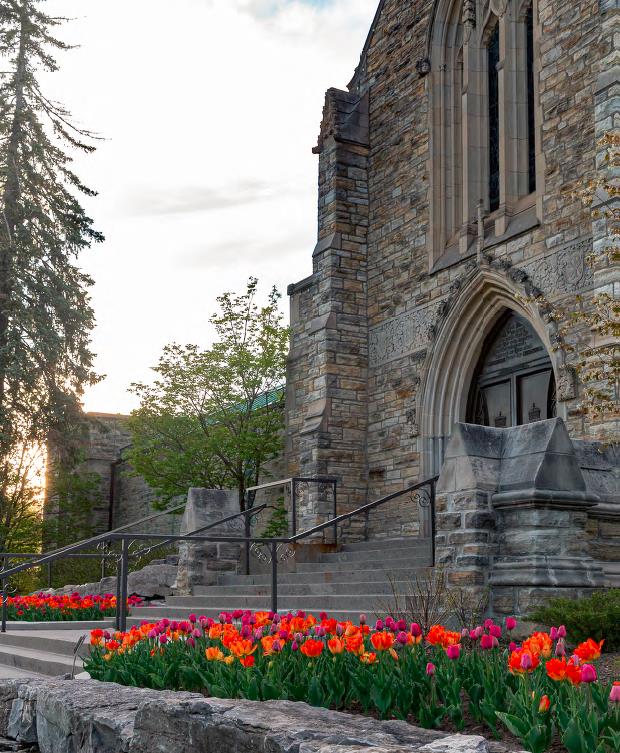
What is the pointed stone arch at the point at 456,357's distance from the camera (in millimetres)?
14938

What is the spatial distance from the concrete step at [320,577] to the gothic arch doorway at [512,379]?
12.9 feet

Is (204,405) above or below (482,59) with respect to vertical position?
below

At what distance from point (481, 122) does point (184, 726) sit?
44.9 ft

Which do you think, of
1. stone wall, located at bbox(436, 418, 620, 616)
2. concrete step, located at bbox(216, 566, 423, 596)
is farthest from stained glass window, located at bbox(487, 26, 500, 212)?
stone wall, located at bbox(436, 418, 620, 616)

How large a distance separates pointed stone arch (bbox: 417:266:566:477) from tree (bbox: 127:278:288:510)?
14.4ft

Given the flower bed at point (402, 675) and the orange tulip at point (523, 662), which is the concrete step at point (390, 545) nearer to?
the flower bed at point (402, 675)

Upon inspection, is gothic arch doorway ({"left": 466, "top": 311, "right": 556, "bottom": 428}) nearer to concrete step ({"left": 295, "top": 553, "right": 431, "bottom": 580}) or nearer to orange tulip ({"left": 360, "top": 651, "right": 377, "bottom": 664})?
concrete step ({"left": 295, "top": 553, "right": 431, "bottom": 580})

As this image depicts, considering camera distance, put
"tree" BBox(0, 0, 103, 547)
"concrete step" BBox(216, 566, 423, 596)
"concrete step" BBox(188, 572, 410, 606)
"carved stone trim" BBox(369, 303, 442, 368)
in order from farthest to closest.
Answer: "tree" BBox(0, 0, 103, 547) < "carved stone trim" BBox(369, 303, 442, 368) < "concrete step" BBox(216, 566, 423, 596) < "concrete step" BBox(188, 572, 410, 606)

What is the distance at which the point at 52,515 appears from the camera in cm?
2855

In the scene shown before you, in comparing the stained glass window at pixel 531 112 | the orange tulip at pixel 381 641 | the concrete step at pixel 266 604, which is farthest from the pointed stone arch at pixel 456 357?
the orange tulip at pixel 381 641

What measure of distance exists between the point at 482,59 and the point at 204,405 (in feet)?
28.9

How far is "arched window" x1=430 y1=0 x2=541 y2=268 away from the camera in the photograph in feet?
48.8

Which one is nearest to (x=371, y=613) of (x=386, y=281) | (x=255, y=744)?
(x=255, y=744)

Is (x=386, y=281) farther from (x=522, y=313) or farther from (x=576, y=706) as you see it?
(x=576, y=706)
